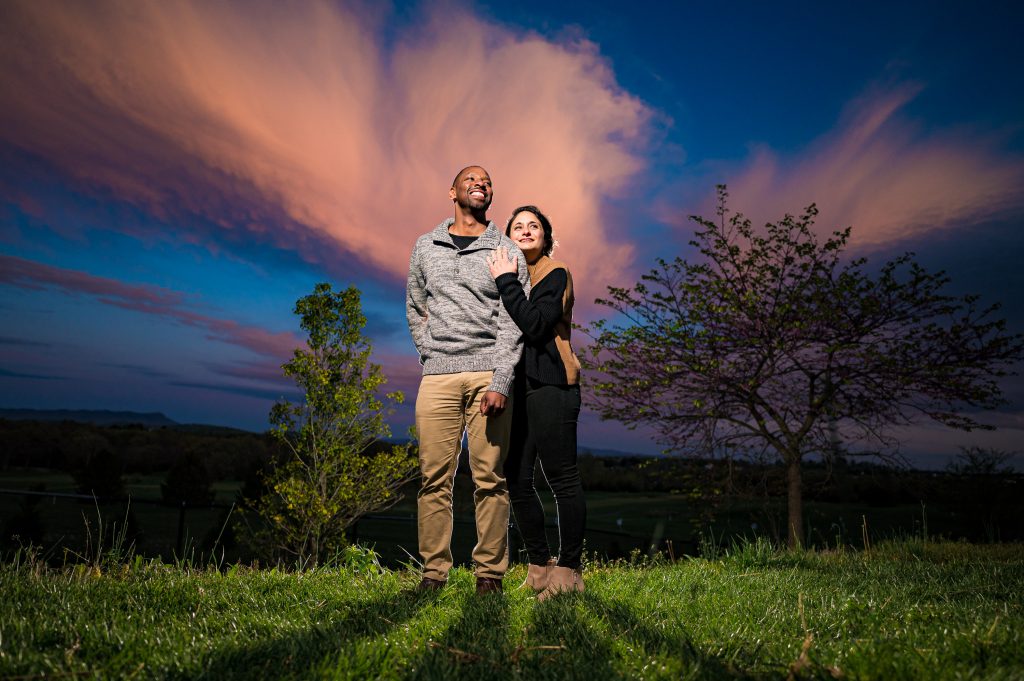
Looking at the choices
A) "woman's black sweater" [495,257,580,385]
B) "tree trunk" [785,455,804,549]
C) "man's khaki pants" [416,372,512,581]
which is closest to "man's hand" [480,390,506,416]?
"man's khaki pants" [416,372,512,581]

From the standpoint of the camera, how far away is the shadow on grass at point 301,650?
172 centimetres

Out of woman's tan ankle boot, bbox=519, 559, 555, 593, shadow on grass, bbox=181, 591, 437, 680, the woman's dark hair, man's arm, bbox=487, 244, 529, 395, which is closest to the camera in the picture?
shadow on grass, bbox=181, 591, 437, 680

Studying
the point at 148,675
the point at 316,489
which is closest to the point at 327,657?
the point at 148,675

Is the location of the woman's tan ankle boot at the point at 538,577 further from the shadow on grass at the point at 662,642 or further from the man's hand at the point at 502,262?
the man's hand at the point at 502,262

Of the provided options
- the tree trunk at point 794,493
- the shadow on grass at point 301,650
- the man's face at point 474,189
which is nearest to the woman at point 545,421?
the man's face at point 474,189

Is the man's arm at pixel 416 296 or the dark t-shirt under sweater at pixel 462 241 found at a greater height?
the dark t-shirt under sweater at pixel 462 241

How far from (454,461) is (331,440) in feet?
29.9

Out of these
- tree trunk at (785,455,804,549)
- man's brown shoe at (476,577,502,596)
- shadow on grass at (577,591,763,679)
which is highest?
tree trunk at (785,455,804,549)

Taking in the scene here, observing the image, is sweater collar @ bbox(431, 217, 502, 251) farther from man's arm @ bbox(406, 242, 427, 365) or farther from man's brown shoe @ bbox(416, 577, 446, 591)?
man's brown shoe @ bbox(416, 577, 446, 591)

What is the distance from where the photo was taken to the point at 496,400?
3.14m

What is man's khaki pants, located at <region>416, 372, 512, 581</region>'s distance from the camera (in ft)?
10.7

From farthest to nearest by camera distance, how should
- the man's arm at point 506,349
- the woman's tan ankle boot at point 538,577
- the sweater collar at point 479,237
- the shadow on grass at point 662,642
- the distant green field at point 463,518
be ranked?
the distant green field at point 463,518 < the sweater collar at point 479,237 < the woman's tan ankle boot at point 538,577 < the man's arm at point 506,349 < the shadow on grass at point 662,642

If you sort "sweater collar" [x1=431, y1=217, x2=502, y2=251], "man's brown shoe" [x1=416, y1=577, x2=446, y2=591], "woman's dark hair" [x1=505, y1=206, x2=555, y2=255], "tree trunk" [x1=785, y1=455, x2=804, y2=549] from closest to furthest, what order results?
"man's brown shoe" [x1=416, y1=577, x2=446, y2=591], "sweater collar" [x1=431, y1=217, x2=502, y2=251], "woman's dark hair" [x1=505, y1=206, x2=555, y2=255], "tree trunk" [x1=785, y1=455, x2=804, y2=549]

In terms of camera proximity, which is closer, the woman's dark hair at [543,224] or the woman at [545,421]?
the woman at [545,421]
